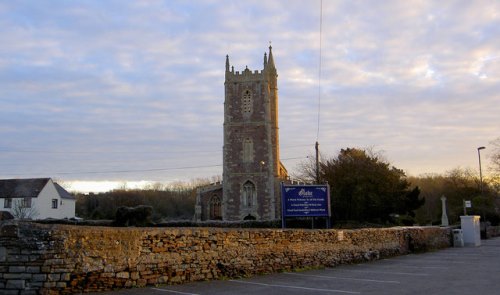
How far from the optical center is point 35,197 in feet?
212

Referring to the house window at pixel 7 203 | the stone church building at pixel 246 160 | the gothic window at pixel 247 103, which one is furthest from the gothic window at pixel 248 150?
the house window at pixel 7 203

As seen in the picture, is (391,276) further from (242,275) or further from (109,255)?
(109,255)

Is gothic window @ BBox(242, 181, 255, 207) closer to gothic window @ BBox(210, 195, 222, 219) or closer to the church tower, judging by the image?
the church tower

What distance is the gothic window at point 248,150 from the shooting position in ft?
202

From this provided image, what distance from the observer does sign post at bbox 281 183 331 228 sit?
23781 millimetres

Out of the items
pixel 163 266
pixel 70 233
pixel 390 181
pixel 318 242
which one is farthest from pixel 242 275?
pixel 390 181

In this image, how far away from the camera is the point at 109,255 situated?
10.8 m

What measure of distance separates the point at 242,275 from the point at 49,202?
6086 centimetres

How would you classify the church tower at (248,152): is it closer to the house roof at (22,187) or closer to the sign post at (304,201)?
the house roof at (22,187)

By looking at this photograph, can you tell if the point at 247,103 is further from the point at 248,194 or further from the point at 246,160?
the point at 248,194

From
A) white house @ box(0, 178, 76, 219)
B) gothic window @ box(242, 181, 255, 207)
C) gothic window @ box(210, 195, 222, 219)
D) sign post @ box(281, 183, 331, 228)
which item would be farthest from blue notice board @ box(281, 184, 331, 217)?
white house @ box(0, 178, 76, 219)

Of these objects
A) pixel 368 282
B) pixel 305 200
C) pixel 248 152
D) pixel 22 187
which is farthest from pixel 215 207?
pixel 368 282

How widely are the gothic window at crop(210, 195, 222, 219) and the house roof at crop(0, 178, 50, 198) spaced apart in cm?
2299

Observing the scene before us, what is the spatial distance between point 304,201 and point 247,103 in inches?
1563
